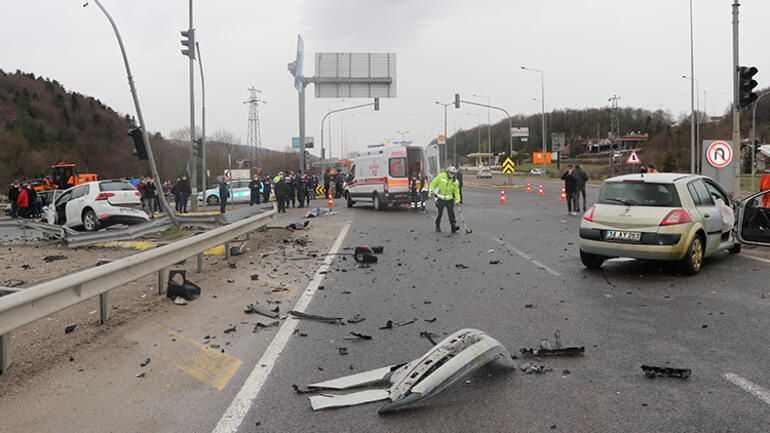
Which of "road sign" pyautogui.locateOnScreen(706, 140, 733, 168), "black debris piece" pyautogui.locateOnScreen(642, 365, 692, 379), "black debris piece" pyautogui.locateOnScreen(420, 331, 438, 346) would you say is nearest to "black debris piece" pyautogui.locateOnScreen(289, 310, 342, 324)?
"black debris piece" pyautogui.locateOnScreen(420, 331, 438, 346)

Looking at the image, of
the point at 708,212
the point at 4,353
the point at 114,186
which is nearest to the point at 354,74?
the point at 114,186

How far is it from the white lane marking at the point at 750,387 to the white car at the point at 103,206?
16.9 m

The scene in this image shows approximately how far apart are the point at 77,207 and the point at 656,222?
1596cm

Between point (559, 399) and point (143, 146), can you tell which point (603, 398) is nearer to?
point (559, 399)

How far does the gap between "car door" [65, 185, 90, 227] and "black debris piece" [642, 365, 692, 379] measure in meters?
17.4

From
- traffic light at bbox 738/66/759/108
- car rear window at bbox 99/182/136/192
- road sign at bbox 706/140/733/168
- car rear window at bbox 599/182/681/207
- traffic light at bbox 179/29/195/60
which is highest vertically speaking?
traffic light at bbox 179/29/195/60

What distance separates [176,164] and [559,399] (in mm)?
84002

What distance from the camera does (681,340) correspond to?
586cm

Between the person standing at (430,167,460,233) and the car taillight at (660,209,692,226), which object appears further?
the person standing at (430,167,460,233)

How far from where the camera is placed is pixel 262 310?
749 cm

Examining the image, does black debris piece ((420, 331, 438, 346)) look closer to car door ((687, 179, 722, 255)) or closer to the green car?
the green car

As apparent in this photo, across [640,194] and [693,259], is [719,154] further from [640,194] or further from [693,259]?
[693,259]

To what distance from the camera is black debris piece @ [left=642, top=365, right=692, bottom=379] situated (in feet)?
15.8

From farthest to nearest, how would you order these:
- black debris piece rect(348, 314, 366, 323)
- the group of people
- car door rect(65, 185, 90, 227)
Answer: the group of people → car door rect(65, 185, 90, 227) → black debris piece rect(348, 314, 366, 323)
